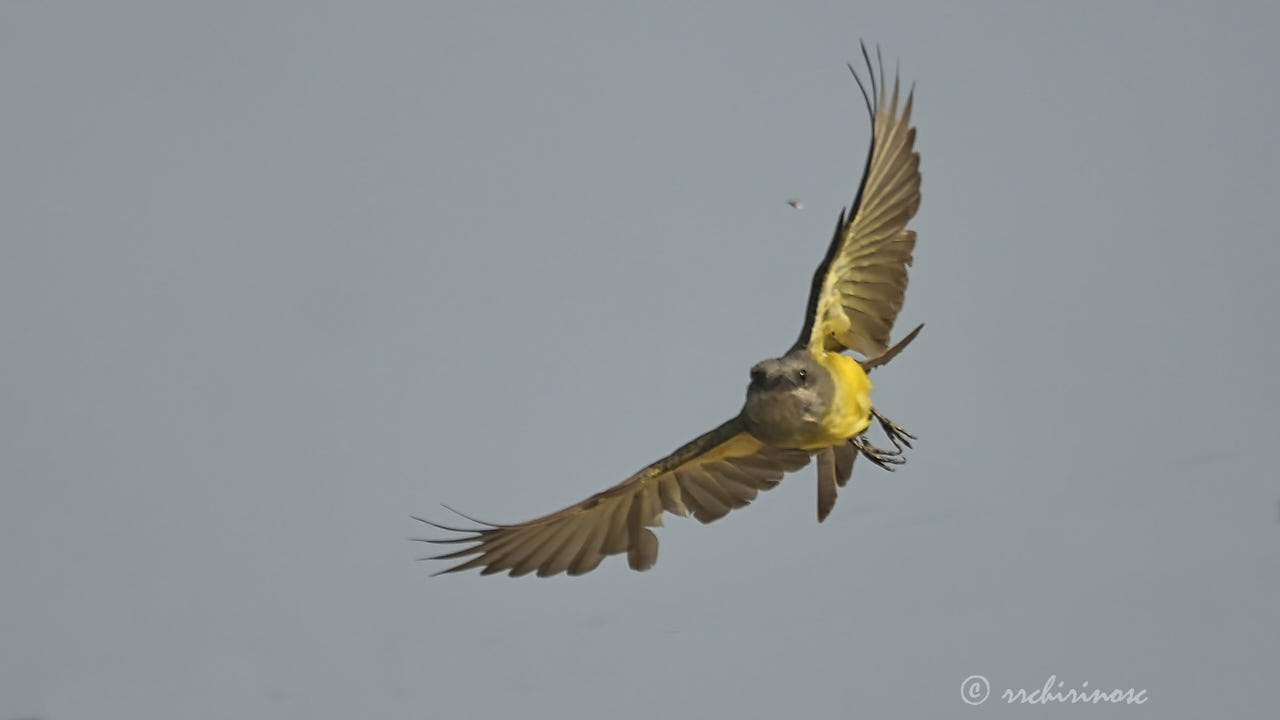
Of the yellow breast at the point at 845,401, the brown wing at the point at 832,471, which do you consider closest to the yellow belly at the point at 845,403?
the yellow breast at the point at 845,401

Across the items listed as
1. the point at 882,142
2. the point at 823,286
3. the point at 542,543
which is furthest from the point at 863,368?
the point at 542,543

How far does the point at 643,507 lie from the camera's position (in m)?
22.2

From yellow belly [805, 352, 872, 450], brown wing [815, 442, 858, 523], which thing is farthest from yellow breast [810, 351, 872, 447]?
brown wing [815, 442, 858, 523]

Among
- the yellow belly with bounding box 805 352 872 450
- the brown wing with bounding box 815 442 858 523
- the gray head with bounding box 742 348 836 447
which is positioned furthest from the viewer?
the brown wing with bounding box 815 442 858 523

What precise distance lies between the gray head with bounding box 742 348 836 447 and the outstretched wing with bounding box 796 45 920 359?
2.38 feet

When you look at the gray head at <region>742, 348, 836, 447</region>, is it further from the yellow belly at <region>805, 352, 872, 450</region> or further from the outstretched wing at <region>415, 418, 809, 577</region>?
the outstretched wing at <region>415, 418, 809, 577</region>

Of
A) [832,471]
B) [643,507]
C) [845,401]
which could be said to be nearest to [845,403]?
[845,401]

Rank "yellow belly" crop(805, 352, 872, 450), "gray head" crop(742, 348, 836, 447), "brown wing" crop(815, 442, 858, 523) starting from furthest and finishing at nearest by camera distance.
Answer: "brown wing" crop(815, 442, 858, 523) < "yellow belly" crop(805, 352, 872, 450) < "gray head" crop(742, 348, 836, 447)

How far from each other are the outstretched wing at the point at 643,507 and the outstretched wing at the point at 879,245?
1.58 meters

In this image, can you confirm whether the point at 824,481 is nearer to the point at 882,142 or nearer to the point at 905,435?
the point at 905,435

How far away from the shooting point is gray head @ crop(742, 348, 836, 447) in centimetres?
2002

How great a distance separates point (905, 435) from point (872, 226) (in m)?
2.20

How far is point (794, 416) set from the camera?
65.7 ft

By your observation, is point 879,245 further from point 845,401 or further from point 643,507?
point 643,507
